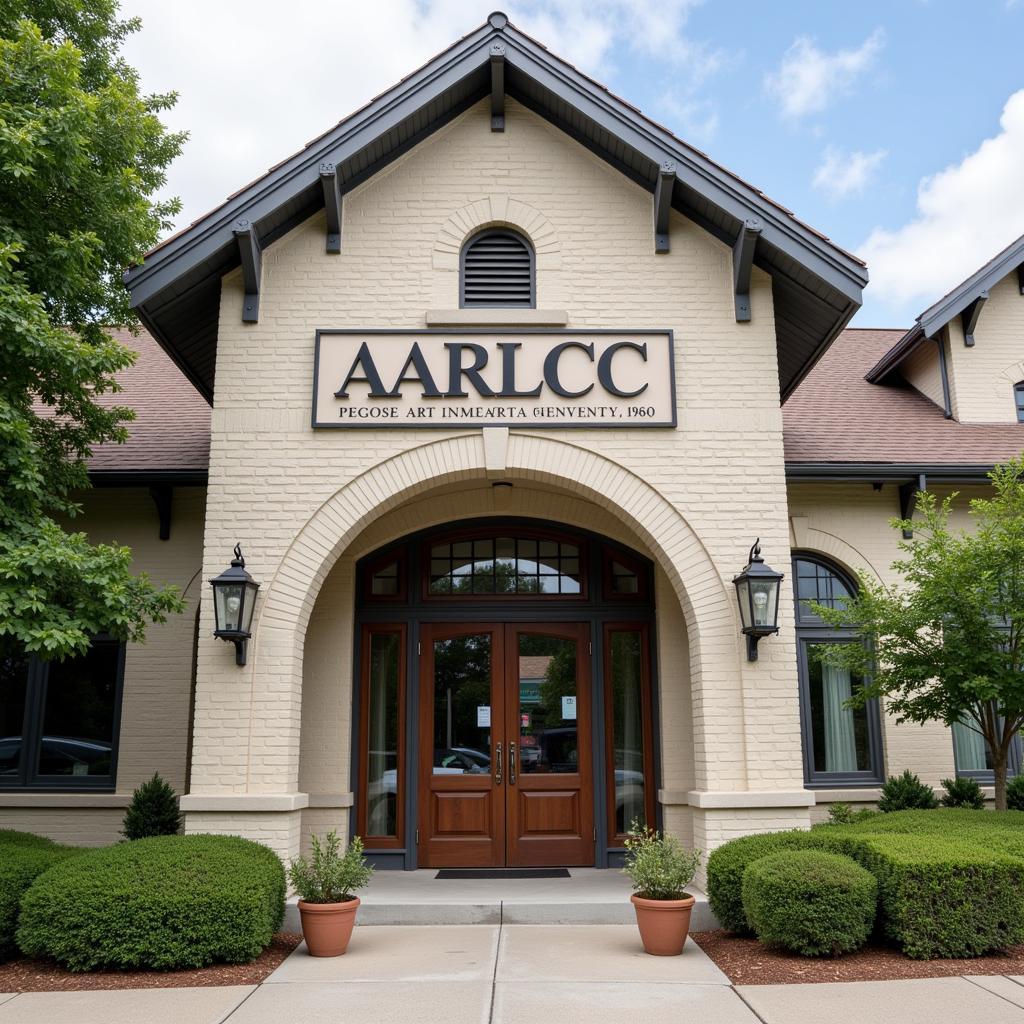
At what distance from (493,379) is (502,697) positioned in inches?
140

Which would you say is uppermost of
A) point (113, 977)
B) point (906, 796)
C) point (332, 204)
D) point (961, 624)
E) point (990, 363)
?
point (332, 204)

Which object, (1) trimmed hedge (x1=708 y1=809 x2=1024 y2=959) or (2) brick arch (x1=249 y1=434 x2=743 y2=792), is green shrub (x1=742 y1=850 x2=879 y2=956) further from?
(2) brick arch (x1=249 y1=434 x2=743 y2=792)

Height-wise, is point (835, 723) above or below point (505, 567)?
below

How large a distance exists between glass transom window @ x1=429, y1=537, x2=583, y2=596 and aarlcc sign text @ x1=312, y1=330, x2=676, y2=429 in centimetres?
233

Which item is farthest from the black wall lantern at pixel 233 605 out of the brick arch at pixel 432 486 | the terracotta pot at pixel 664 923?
the terracotta pot at pixel 664 923

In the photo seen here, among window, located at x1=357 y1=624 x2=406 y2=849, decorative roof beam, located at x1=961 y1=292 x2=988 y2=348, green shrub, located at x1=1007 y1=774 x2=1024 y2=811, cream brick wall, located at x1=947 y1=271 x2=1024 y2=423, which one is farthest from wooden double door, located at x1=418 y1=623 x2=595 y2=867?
decorative roof beam, located at x1=961 y1=292 x2=988 y2=348

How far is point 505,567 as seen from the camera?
1093 cm

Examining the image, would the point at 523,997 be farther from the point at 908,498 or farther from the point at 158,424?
the point at 158,424

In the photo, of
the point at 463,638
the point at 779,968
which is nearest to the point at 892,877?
the point at 779,968

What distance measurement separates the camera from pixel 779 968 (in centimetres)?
651

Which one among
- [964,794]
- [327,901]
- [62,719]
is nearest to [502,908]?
[327,901]

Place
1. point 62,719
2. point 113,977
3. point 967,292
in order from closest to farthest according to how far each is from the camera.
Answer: point 113,977
point 62,719
point 967,292

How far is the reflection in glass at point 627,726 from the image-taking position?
407 inches

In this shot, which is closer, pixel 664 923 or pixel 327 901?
pixel 664 923
